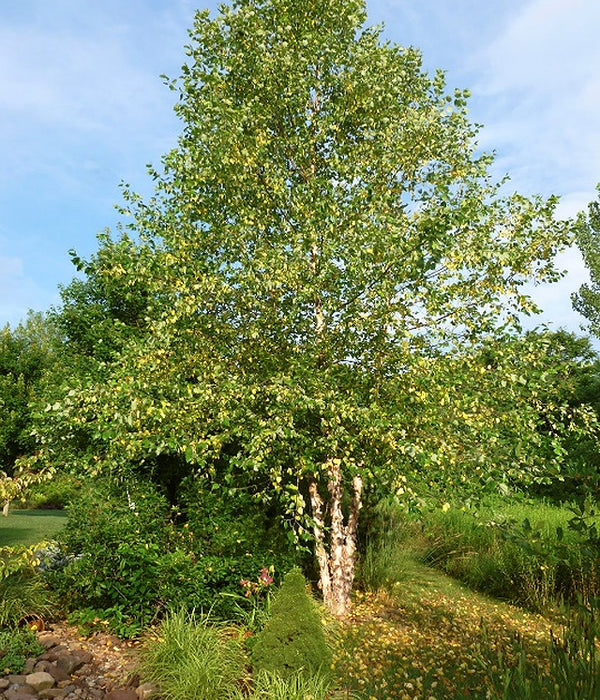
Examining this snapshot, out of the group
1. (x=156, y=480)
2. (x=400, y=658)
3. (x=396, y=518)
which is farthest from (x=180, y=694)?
(x=396, y=518)

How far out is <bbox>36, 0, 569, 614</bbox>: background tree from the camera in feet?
24.3

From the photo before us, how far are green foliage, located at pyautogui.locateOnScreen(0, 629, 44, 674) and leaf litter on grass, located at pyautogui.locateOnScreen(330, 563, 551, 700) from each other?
355 cm

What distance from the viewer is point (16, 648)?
6.61 metres

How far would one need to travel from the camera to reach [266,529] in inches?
372

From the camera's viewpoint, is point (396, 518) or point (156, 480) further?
point (396, 518)

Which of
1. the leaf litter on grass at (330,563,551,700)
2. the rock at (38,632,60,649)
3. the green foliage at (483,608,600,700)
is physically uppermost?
the green foliage at (483,608,600,700)

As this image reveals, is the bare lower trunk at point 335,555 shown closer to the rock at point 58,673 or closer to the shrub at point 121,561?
the shrub at point 121,561

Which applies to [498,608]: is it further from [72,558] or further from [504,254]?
[72,558]

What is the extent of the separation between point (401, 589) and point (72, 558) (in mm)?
5280

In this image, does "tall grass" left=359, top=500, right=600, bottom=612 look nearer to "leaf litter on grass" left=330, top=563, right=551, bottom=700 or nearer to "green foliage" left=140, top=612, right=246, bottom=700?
"leaf litter on grass" left=330, top=563, right=551, bottom=700

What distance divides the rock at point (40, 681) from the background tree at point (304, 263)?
9.05 ft

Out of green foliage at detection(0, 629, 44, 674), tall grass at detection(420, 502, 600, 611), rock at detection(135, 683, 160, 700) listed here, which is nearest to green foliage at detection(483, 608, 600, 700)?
rock at detection(135, 683, 160, 700)

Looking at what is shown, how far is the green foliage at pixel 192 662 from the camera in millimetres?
5855

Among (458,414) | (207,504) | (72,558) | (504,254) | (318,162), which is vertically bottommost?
(72,558)
